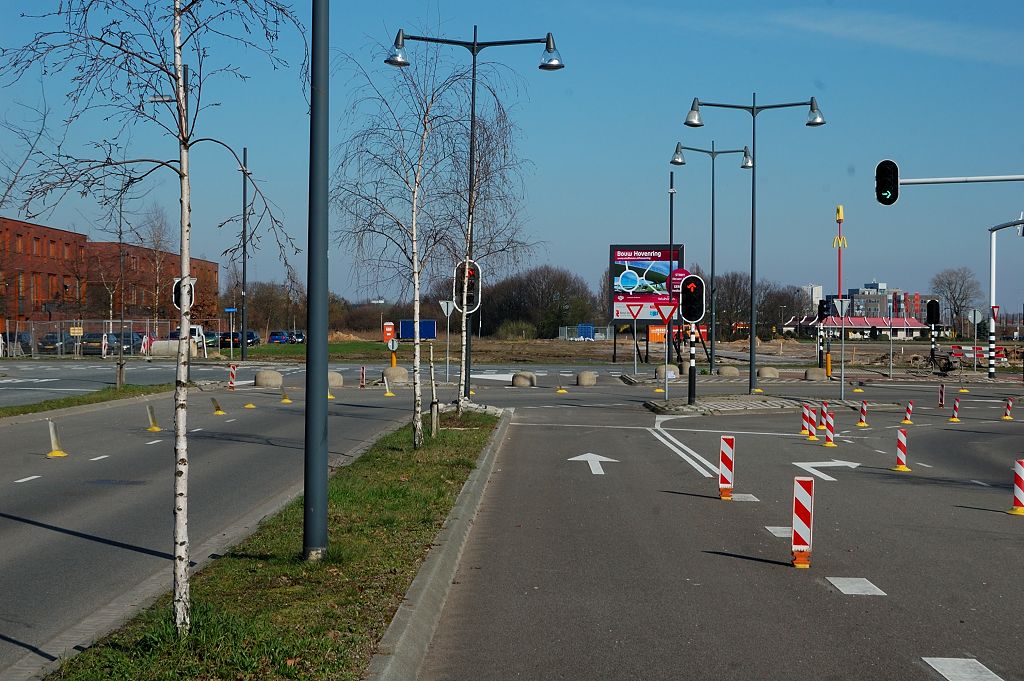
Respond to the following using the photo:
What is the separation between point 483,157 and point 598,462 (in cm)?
697

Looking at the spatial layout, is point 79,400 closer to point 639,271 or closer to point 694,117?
point 694,117

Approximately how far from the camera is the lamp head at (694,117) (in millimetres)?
30578

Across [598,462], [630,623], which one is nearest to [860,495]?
[598,462]

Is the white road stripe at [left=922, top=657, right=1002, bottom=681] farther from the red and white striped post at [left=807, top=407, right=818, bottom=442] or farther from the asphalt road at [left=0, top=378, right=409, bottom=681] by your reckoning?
the red and white striped post at [left=807, top=407, right=818, bottom=442]

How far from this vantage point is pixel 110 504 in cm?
1284

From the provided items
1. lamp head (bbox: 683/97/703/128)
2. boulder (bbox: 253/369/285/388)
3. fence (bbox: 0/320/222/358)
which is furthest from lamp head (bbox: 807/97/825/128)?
fence (bbox: 0/320/222/358)

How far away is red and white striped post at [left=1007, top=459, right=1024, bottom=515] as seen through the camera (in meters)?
12.6

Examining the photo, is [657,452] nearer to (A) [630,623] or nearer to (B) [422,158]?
(B) [422,158]

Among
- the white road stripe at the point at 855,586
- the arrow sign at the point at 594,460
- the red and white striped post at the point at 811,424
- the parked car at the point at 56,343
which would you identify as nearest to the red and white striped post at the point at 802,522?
the white road stripe at the point at 855,586

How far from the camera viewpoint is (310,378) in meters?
8.23

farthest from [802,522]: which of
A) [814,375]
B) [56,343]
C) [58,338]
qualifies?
[56,343]

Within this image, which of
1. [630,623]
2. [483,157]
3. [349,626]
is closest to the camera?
[349,626]

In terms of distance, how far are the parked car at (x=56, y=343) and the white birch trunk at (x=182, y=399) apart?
62.4m

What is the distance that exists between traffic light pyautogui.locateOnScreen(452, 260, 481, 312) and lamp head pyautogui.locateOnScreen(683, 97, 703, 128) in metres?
10.7
